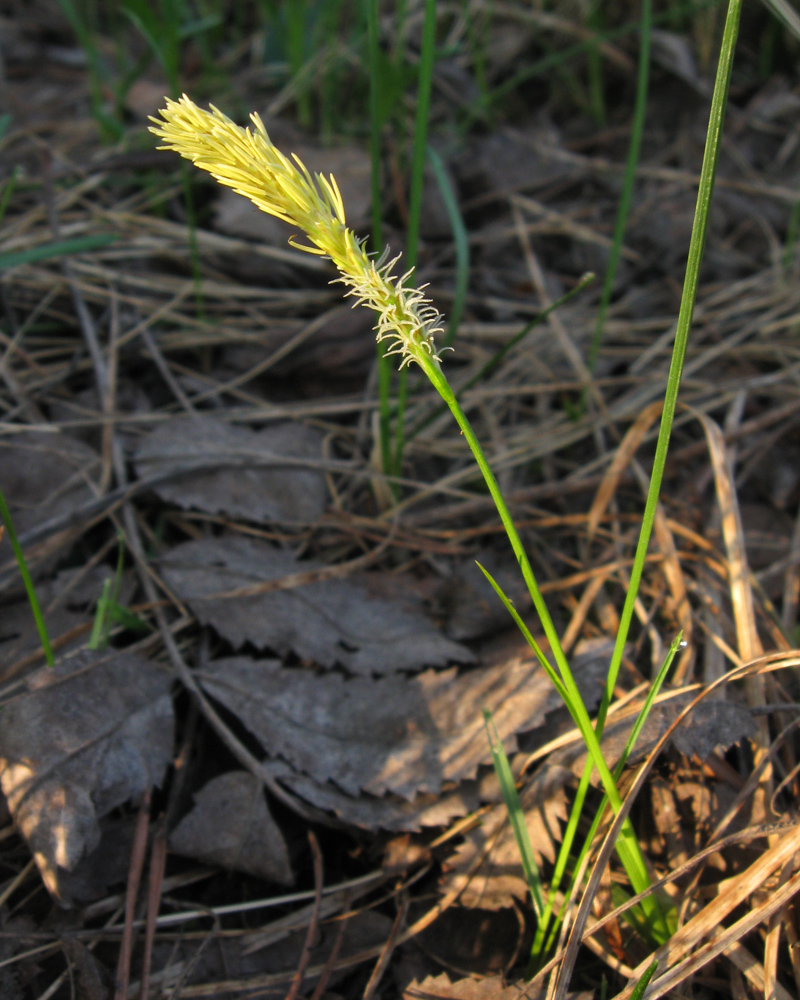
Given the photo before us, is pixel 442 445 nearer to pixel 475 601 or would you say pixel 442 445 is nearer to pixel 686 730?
pixel 475 601

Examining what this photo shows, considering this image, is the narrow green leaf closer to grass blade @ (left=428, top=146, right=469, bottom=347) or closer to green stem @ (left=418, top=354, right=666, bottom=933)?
grass blade @ (left=428, top=146, right=469, bottom=347)

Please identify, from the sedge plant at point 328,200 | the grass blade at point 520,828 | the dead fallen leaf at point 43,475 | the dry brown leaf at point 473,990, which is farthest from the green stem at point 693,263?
the dead fallen leaf at point 43,475

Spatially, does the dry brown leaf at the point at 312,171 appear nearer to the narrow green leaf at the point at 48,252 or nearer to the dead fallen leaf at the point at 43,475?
the narrow green leaf at the point at 48,252

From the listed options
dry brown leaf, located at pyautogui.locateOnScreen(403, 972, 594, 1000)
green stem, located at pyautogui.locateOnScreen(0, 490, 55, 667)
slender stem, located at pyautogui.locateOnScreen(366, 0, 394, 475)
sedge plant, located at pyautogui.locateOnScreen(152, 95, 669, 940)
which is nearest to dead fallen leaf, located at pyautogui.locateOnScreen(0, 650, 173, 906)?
green stem, located at pyautogui.locateOnScreen(0, 490, 55, 667)

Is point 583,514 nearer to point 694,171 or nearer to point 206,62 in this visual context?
point 694,171

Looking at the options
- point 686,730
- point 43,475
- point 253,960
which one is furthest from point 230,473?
point 686,730
